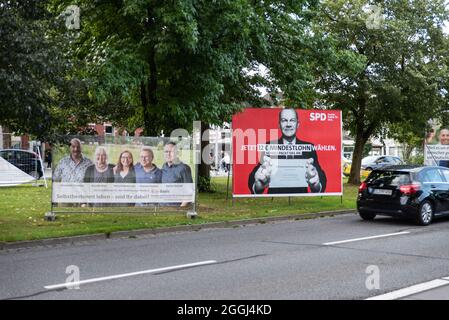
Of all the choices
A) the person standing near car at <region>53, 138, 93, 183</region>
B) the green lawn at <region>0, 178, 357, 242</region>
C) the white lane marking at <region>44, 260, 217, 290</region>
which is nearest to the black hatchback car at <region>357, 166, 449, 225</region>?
the green lawn at <region>0, 178, 357, 242</region>

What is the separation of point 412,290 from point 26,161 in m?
20.6

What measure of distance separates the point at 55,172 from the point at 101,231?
8.33 feet

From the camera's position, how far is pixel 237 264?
880cm

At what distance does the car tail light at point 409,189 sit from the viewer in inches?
549

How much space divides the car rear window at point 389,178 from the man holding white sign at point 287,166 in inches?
134

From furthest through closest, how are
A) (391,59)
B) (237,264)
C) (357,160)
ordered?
1. (357,160)
2. (391,59)
3. (237,264)

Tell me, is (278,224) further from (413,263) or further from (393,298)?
(393,298)

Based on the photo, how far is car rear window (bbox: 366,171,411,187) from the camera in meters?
14.2

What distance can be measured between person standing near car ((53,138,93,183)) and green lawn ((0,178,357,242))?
0.97 metres

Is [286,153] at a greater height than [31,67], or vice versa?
[31,67]

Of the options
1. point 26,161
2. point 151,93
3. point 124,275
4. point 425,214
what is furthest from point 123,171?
point 26,161

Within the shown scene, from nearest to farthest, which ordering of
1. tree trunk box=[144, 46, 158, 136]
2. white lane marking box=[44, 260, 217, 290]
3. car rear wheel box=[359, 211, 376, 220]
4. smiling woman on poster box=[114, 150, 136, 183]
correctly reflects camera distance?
white lane marking box=[44, 260, 217, 290] < smiling woman on poster box=[114, 150, 136, 183] < car rear wheel box=[359, 211, 376, 220] < tree trunk box=[144, 46, 158, 136]

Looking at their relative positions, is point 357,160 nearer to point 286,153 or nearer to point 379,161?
point 379,161

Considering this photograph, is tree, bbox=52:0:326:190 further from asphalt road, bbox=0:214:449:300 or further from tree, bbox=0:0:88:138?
asphalt road, bbox=0:214:449:300
